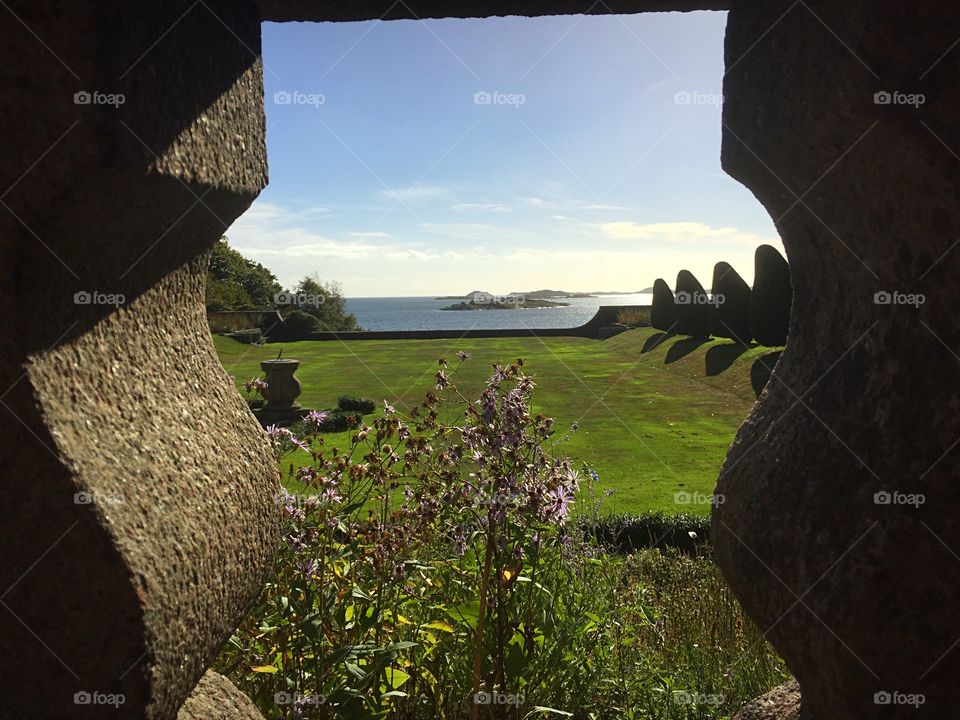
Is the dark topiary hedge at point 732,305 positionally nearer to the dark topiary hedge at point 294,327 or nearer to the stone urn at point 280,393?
the stone urn at point 280,393

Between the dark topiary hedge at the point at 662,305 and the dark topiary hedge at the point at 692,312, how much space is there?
6.50 ft

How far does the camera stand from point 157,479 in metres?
1.73

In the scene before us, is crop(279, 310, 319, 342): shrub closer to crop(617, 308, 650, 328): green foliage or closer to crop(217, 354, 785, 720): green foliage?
crop(617, 308, 650, 328): green foliage

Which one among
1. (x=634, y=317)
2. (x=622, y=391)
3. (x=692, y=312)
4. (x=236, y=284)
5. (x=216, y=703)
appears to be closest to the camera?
(x=216, y=703)

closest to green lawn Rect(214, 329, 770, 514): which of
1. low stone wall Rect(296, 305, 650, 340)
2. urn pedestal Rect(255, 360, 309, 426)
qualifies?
urn pedestal Rect(255, 360, 309, 426)

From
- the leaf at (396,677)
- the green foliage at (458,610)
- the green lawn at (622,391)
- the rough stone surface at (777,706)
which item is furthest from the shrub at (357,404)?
the rough stone surface at (777,706)

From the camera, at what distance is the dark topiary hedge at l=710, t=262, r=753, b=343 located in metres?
21.3

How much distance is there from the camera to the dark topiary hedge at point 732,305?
2130 cm

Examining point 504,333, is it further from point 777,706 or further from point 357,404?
point 777,706

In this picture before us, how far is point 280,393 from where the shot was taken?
14.9 m

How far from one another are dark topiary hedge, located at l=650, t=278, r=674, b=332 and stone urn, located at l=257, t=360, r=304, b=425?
16803 millimetres

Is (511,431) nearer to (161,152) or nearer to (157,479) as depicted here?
(157,479)

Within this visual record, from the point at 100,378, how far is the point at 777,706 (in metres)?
2.13

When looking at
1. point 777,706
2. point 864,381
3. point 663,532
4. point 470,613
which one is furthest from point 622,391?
point 864,381
